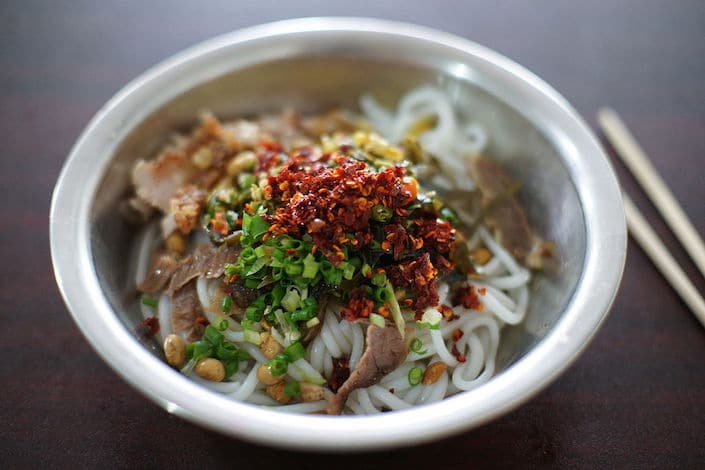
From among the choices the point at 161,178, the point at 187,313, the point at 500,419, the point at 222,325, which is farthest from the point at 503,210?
the point at 161,178

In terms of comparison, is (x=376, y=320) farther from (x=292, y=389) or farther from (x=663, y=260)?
(x=663, y=260)

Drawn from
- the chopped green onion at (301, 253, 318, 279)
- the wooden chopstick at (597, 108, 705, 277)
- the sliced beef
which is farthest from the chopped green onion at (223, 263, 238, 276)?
the wooden chopstick at (597, 108, 705, 277)

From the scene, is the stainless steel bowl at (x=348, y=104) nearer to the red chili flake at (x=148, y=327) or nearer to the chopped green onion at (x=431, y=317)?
the red chili flake at (x=148, y=327)

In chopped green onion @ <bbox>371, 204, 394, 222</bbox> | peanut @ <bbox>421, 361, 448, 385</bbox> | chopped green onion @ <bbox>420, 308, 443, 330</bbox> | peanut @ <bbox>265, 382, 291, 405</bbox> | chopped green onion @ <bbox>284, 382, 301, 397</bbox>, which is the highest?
chopped green onion @ <bbox>371, 204, 394, 222</bbox>

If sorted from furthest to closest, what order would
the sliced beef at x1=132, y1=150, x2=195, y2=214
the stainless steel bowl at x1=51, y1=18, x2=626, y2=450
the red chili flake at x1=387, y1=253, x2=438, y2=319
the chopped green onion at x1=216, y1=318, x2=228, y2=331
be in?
the sliced beef at x1=132, y1=150, x2=195, y2=214
the chopped green onion at x1=216, y1=318, x2=228, y2=331
the red chili flake at x1=387, y1=253, x2=438, y2=319
the stainless steel bowl at x1=51, y1=18, x2=626, y2=450

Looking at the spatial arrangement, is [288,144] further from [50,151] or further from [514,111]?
[50,151]

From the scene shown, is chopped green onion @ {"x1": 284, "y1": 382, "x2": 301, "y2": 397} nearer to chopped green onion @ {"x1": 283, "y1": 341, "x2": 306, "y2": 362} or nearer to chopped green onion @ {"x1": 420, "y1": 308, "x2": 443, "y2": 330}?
chopped green onion @ {"x1": 283, "y1": 341, "x2": 306, "y2": 362}

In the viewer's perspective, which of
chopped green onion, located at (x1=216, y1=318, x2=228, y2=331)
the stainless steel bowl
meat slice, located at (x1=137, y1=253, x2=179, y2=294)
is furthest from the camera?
meat slice, located at (x1=137, y1=253, x2=179, y2=294)

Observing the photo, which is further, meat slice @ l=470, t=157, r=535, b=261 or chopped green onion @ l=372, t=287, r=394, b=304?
meat slice @ l=470, t=157, r=535, b=261
